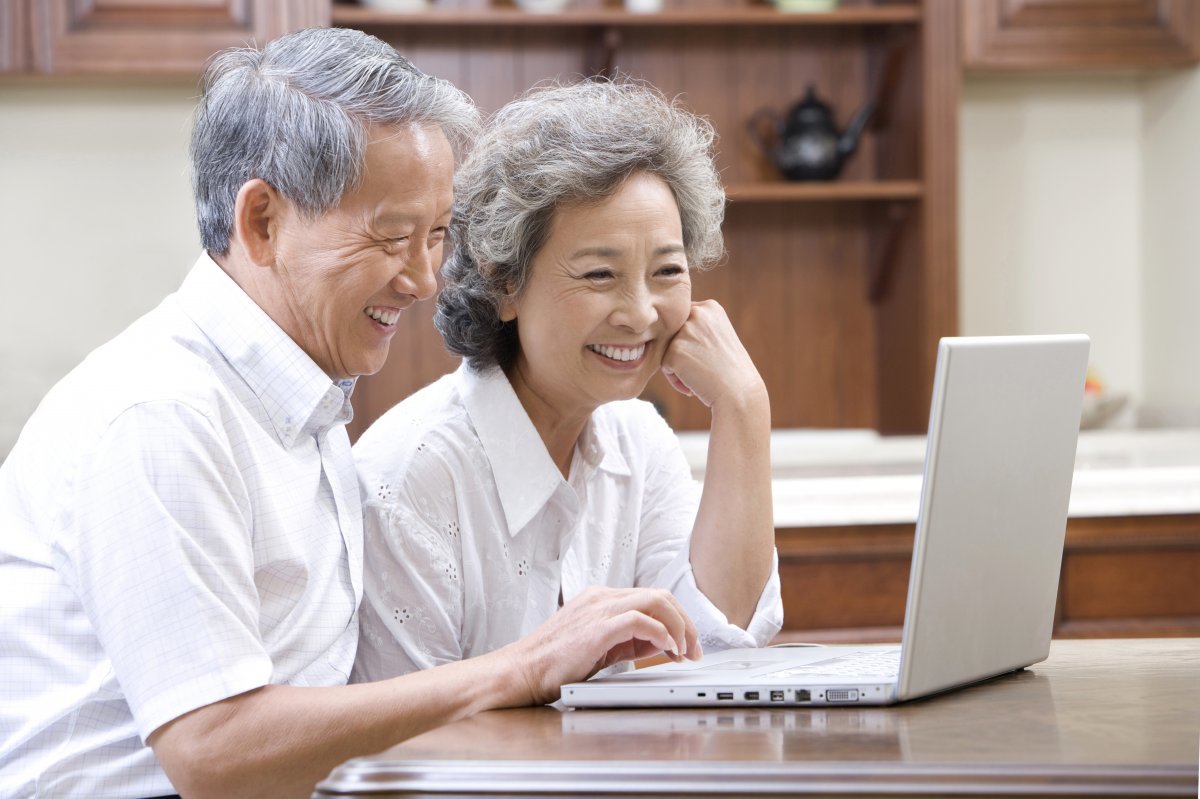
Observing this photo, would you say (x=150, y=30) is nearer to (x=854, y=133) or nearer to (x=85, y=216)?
(x=85, y=216)

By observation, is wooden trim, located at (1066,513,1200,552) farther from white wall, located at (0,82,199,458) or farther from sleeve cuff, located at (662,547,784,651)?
white wall, located at (0,82,199,458)

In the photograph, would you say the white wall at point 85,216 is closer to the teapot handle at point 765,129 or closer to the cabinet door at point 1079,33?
the teapot handle at point 765,129

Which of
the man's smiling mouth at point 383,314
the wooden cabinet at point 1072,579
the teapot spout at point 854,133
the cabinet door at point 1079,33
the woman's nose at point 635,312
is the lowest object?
the wooden cabinet at point 1072,579

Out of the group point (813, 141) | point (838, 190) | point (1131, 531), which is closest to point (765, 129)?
point (813, 141)

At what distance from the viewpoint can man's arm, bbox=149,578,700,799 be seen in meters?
1.07

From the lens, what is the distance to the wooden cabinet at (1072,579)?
2.48 meters

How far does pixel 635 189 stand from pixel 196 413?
0.59 metres

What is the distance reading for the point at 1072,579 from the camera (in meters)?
2.53

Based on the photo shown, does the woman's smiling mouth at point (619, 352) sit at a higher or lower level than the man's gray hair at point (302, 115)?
lower

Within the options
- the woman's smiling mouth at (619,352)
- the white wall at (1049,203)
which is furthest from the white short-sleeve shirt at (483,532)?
the white wall at (1049,203)

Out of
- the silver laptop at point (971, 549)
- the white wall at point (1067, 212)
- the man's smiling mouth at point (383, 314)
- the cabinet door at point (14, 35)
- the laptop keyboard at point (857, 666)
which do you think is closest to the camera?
the silver laptop at point (971, 549)

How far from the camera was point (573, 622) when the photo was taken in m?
1.15

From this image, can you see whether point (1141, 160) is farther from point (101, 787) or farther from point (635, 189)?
point (101, 787)

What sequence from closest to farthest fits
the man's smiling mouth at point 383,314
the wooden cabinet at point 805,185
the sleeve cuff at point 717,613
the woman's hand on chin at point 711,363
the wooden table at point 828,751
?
1. the wooden table at point 828,751
2. the man's smiling mouth at point 383,314
3. the sleeve cuff at point 717,613
4. the woman's hand on chin at point 711,363
5. the wooden cabinet at point 805,185
